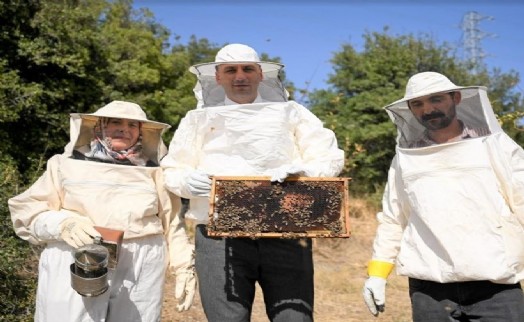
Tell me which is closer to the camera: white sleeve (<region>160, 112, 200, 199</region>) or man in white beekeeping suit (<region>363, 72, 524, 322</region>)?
man in white beekeeping suit (<region>363, 72, 524, 322</region>)

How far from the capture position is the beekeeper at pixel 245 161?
289cm

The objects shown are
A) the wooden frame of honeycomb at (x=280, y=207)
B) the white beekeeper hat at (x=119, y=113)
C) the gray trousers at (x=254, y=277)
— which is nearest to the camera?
the wooden frame of honeycomb at (x=280, y=207)

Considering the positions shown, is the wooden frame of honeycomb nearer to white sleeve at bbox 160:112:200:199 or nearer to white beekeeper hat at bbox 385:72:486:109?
white sleeve at bbox 160:112:200:199

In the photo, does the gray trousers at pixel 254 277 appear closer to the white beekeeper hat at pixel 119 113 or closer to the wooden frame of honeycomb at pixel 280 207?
the wooden frame of honeycomb at pixel 280 207

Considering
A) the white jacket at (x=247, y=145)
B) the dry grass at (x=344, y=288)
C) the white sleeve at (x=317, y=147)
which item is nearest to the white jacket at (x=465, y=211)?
the white sleeve at (x=317, y=147)

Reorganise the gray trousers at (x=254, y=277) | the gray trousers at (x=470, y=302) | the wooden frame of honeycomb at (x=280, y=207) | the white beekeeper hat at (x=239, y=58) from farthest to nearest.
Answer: the white beekeeper hat at (x=239, y=58) < the gray trousers at (x=254, y=277) < the wooden frame of honeycomb at (x=280, y=207) < the gray trousers at (x=470, y=302)

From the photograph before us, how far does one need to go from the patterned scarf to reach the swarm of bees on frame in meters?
0.68

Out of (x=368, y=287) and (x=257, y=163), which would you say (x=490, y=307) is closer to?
A: (x=368, y=287)

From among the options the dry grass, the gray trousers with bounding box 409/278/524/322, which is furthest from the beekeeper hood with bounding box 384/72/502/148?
the dry grass

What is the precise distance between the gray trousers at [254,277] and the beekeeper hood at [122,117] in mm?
789

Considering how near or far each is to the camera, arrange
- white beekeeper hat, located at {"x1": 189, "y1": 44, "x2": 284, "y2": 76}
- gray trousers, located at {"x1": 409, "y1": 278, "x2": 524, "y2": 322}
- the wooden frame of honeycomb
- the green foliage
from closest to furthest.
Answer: gray trousers, located at {"x1": 409, "y1": 278, "x2": 524, "y2": 322}, the wooden frame of honeycomb, white beekeeper hat, located at {"x1": 189, "y1": 44, "x2": 284, "y2": 76}, the green foliage

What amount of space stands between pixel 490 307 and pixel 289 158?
1.28 meters

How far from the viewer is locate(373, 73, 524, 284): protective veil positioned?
261 cm

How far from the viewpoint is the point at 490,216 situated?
2.67 m
